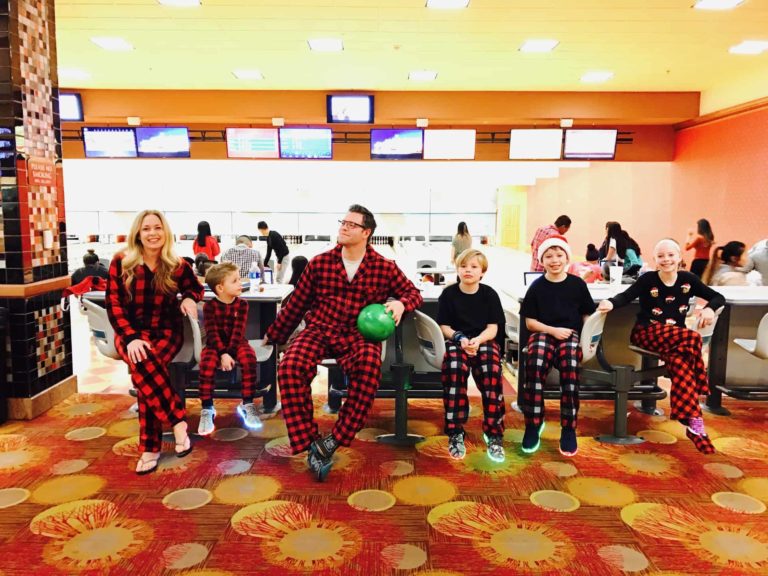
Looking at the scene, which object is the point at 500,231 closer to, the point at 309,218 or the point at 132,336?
the point at 309,218

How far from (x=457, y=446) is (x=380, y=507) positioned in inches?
22.4

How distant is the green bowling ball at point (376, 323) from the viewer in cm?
247

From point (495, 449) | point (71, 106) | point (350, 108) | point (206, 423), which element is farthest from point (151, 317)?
point (71, 106)

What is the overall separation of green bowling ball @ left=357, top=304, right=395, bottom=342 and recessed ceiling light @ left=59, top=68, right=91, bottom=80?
526 centimetres

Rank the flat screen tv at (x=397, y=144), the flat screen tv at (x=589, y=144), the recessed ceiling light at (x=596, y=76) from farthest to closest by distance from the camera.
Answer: the flat screen tv at (x=397, y=144)
the flat screen tv at (x=589, y=144)
the recessed ceiling light at (x=596, y=76)

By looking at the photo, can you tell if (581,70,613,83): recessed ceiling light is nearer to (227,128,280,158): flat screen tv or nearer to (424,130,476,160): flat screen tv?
(424,130,476,160): flat screen tv

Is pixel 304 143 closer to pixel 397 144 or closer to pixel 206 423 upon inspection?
pixel 397 144

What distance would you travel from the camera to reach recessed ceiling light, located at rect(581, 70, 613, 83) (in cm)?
619

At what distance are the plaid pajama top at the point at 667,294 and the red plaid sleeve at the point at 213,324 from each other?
1869mm

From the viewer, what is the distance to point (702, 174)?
7242 mm

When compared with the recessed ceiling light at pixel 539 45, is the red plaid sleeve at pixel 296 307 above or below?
below

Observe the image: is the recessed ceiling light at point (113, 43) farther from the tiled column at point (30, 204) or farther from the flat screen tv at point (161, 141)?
the flat screen tv at point (161, 141)

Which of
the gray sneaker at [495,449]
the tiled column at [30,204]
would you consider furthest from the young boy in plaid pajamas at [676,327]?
the tiled column at [30,204]

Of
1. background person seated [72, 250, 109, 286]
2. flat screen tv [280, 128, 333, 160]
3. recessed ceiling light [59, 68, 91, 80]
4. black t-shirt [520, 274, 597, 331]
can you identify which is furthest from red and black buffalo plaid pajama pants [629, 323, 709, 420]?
recessed ceiling light [59, 68, 91, 80]
